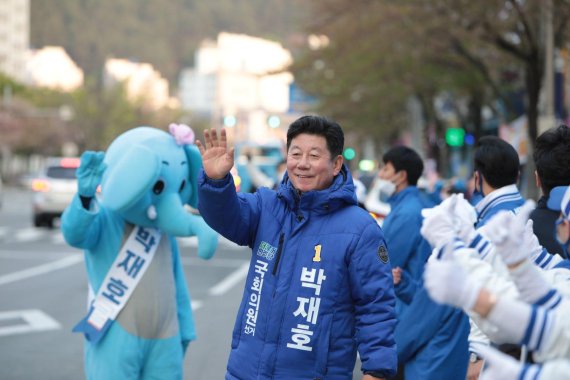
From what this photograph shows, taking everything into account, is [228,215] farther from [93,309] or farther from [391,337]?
[93,309]

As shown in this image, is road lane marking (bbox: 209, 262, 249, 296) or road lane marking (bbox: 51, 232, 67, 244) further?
road lane marking (bbox: 51, 232, 67, 244)

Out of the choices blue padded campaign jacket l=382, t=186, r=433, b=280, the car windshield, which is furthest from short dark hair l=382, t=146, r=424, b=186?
the car windshield

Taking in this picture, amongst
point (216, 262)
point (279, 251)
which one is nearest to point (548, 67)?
point (216, 262)

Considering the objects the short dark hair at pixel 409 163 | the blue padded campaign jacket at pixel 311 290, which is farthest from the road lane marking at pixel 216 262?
the blue padded campaign jacket at pixel 311 290

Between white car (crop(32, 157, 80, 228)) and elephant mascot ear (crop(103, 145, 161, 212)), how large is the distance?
19.2 metres

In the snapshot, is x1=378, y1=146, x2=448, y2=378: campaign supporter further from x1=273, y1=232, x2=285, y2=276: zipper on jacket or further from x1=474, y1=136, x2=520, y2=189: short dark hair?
x1=273, y1=232, x2=285, y2=276: zipper on jacket

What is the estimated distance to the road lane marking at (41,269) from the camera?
15018 millimetres

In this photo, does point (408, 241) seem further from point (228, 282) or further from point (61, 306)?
point (228, 282)

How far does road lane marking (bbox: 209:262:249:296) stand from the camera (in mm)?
13906

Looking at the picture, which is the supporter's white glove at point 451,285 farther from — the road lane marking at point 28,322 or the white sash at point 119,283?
the road lane marking at point 28,322

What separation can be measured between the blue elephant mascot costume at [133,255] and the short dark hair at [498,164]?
5.63ft

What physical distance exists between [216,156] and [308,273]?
0.58 m

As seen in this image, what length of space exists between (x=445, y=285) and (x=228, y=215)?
1.63 metres

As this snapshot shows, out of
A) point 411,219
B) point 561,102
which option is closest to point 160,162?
point 411,219
